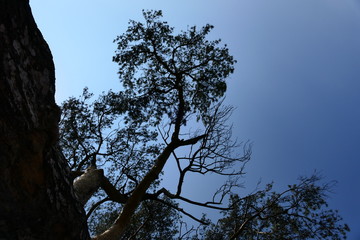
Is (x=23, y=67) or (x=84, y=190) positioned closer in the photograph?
(x=23, y=67)

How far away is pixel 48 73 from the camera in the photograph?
247cm

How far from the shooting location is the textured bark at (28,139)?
206 cm

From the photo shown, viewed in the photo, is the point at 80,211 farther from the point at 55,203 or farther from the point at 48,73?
A: the point at 48,73

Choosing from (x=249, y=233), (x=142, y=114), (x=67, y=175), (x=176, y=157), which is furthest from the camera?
(x=249, y=233)

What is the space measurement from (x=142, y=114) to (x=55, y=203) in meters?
7.92

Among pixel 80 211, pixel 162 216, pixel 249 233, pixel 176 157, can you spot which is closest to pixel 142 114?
pixel 176 157

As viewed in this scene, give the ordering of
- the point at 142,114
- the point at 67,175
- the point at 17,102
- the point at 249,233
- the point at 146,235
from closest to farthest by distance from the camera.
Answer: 1. the point at 17,102
2. the point at 67,175
3. the point at 142,114
4. the point at 249,233
5. the point at 146,235

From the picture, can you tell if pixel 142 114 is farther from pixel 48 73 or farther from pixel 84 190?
pixel 48 73

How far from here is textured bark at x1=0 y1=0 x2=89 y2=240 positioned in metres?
2.06

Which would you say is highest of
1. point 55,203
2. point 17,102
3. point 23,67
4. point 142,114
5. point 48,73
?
point 142,114

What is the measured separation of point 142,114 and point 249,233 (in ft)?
20.0

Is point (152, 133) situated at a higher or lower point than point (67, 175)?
higher

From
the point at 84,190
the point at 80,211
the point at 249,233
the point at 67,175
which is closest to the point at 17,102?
the point at 67,175

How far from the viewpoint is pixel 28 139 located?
2188 mm
